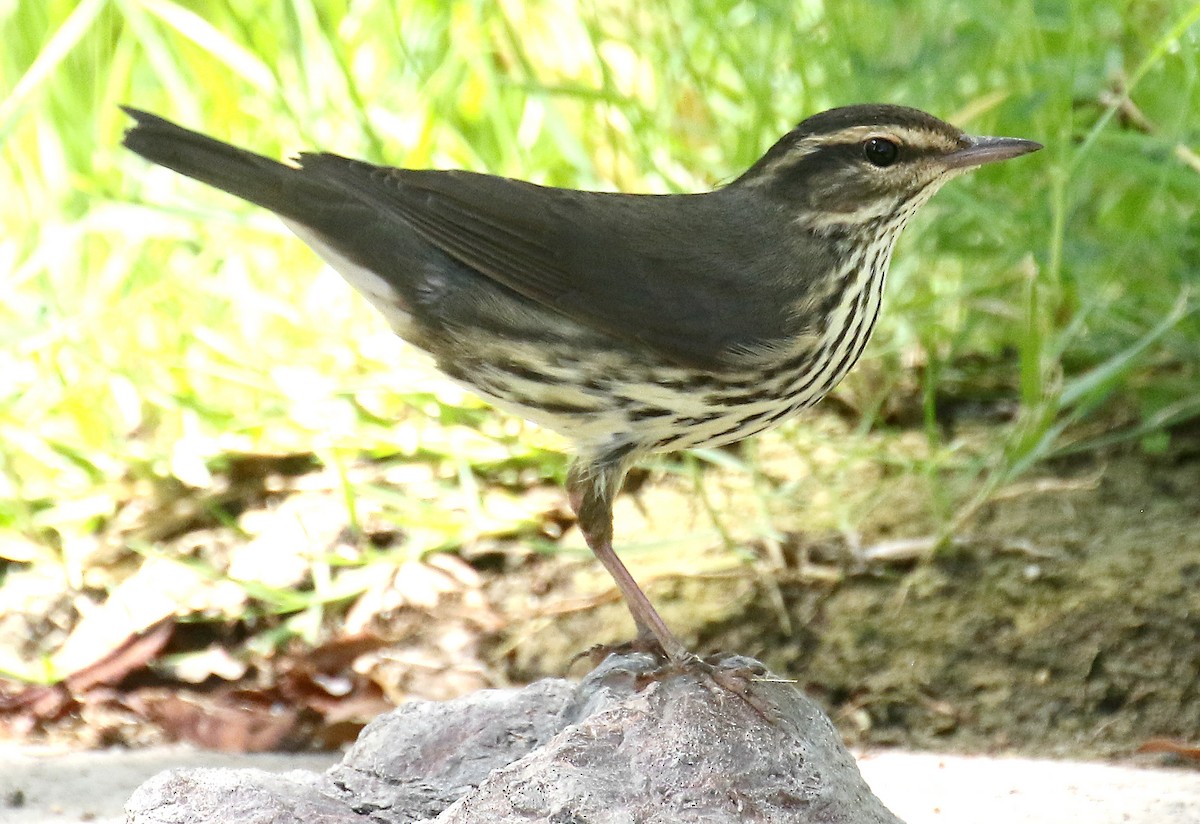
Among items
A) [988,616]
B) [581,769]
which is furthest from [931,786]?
[581,769]

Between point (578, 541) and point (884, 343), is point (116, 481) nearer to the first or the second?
point (578, 541)

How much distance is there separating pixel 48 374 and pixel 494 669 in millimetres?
1930

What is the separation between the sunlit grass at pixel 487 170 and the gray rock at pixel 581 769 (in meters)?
1.70

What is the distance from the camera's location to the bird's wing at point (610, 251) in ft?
12.0

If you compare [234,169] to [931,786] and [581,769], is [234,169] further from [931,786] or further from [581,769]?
[931,786]

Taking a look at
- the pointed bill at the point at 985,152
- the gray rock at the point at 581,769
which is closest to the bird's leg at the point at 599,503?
the gray rock at the point at 581,769

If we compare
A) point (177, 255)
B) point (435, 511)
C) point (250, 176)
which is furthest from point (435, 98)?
point (250, 176)

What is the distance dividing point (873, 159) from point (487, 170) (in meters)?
2.39

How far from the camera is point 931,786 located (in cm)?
372

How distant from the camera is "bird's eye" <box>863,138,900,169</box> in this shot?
12.1 ft

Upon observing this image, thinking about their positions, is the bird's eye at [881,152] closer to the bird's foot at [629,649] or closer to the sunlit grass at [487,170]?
the sunlit grass at [487,170]

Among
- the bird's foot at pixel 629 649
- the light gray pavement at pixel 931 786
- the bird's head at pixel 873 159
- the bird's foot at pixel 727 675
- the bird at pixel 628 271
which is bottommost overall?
the light gray pavement at pixel 931 786

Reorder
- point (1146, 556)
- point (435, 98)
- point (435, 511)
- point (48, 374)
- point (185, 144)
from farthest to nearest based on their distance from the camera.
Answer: point (435, 98), point (48, 374), point (435, 511), point (1146, 556), point (185, 144)

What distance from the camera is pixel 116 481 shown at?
521cm
